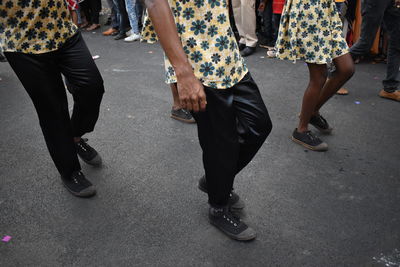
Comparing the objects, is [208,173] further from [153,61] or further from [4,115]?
[153,61]

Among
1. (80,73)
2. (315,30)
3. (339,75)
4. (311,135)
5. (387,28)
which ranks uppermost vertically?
(315,30)

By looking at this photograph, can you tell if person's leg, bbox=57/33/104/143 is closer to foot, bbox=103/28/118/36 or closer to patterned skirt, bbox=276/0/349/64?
patterned skirt, bbox=276/0/349/64

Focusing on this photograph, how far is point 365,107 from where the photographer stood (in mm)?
3947

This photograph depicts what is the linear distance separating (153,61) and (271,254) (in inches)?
168

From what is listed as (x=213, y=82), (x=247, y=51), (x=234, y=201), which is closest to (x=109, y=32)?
(x=247, y=51)

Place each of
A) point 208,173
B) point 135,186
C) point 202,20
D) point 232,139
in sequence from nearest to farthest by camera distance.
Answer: point 202,20 → point 232,139 → point 208,173 → point 135,186

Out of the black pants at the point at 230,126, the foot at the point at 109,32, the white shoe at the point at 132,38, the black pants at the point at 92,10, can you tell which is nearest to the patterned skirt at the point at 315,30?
the black pants at the point at 230,126

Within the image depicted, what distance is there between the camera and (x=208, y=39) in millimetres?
1787

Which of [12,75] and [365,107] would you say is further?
[12,75]

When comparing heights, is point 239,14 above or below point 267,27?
above

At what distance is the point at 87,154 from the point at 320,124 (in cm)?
208

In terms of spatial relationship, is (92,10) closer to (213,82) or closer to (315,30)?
(315,30)

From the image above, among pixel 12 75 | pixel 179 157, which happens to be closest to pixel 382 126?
pixel 179 157

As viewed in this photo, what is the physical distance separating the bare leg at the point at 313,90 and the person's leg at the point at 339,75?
92 millimetres
